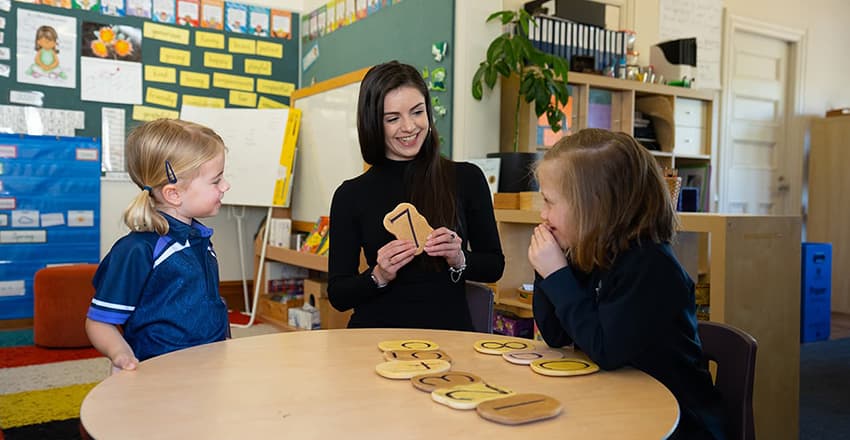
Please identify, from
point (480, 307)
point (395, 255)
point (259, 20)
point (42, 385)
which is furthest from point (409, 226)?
point (259, 20)

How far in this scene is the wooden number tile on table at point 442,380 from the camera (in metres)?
1.03

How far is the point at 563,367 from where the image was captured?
1155 millimetres

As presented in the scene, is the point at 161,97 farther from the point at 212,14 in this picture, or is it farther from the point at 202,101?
the point at 212,14

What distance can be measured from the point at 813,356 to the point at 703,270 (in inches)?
80.9

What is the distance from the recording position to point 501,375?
44.9 inches

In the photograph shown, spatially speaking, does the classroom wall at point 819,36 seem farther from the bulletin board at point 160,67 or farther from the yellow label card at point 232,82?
the yellow label card at point 232,82

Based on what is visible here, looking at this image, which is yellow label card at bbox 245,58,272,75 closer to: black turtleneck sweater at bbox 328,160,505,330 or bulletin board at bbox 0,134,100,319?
bulletin board at bbox 0,134,100,319

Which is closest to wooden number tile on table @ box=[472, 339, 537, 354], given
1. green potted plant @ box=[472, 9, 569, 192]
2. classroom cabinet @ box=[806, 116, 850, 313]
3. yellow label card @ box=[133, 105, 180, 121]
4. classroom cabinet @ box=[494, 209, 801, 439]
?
classroom cabinet @ box=[494, 209, 801, 439]

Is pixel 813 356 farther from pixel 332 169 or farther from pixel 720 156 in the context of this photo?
pixel 332 169

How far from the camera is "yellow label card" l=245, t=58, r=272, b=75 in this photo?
196 inches

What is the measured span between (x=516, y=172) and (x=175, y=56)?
2780 mm

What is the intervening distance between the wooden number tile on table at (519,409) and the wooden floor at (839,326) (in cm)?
484

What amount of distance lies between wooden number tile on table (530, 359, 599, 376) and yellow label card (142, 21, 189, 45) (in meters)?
4.26

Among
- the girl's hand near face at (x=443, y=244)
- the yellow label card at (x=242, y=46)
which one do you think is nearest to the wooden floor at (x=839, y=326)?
the girl's hand near face at (x=443, y=244)
